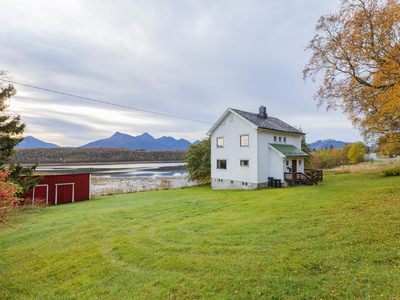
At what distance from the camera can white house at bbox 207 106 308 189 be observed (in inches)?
728

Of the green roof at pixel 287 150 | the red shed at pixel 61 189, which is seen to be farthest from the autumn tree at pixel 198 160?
the red shed at pixel 61 189

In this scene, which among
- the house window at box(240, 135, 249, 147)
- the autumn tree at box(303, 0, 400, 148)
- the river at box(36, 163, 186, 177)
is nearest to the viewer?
the autumn tree at box(303, 0, 400, 148)

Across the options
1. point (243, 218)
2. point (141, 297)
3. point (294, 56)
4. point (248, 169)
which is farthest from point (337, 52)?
point (141, 297)

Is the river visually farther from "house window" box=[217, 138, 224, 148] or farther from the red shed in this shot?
the red shed

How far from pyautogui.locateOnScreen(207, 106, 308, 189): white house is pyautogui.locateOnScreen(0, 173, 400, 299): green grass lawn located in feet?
34.5

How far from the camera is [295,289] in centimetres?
330

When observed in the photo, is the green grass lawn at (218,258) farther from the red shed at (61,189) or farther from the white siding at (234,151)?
the white siding at (234,151)

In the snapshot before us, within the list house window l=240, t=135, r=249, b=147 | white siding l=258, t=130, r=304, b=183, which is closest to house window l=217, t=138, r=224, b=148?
house window l=240, t=135, r=249, b=147

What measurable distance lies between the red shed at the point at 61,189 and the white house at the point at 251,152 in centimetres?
1515

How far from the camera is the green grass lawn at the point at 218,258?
135 inches

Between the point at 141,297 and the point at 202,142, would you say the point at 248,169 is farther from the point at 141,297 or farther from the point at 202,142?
the point at 141,297

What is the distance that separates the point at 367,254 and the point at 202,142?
2701 cm

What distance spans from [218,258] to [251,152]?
15.2m

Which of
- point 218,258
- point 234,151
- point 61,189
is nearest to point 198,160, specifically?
point 234,151
